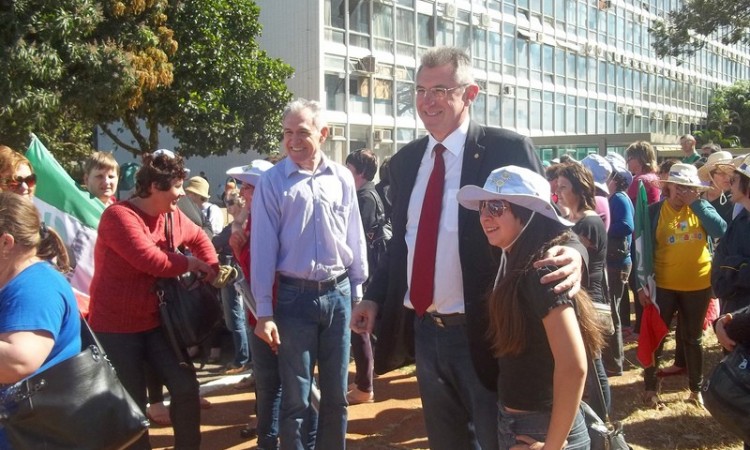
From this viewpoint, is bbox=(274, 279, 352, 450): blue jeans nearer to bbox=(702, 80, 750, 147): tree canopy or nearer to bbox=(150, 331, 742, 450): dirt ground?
bbox=(150, 331, 742, 450): dirt ground

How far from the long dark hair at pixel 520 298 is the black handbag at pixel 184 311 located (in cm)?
200

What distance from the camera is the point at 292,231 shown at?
4.02 meters

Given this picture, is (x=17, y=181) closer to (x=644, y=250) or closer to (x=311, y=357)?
(x=311, y=357)

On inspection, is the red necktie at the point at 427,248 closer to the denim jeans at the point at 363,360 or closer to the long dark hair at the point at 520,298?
the long dark hair at the point at 520,298

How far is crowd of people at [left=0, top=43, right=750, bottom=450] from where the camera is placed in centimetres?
255

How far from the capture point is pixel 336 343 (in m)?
4.09

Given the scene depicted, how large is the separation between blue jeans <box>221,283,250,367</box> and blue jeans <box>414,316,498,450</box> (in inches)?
158

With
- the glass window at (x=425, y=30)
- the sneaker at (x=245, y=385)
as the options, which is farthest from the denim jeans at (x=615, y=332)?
the glass window at (x=425, y=30)

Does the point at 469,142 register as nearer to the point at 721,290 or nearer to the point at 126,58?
the point at 721,290

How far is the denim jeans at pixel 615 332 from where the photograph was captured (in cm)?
611

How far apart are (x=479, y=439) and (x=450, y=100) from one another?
4.74 feet

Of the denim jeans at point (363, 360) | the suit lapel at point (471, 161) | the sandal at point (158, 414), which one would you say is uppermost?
the suit lapel at point (471, 161)

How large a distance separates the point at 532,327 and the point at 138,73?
14950mm

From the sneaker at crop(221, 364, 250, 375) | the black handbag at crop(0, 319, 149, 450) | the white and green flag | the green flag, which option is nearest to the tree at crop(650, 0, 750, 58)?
the green flag
